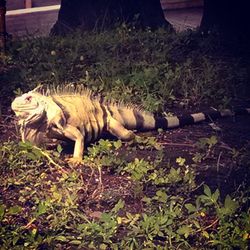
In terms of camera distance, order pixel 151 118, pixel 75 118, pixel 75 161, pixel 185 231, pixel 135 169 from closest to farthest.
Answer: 1. pixel 185 231
2. pixel 135 169
3. pixel 75 161
4. pixel 75 118
5. pixel 151 118

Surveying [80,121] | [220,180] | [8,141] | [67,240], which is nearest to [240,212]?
[220,180]

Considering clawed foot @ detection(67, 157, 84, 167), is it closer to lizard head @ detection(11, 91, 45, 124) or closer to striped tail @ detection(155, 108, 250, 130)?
lizard head @ detection(11, 91, 45, 124)

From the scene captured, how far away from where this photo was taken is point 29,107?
390 centimetres

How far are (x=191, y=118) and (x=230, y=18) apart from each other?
352 cm

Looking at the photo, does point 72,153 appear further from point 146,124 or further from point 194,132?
point 194,132

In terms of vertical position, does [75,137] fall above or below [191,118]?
above

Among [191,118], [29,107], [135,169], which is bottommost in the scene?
[191,118]

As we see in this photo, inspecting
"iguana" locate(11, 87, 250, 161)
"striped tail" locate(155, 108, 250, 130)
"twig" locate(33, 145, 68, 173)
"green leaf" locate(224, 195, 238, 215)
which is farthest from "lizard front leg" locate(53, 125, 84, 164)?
"green leaf" locate(224, 195, 238, 215)

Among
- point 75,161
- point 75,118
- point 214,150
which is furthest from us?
point 214,150

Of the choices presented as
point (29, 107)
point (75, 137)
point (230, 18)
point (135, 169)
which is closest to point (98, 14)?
point (230, 18)

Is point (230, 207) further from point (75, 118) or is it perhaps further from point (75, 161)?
point (75, 118)

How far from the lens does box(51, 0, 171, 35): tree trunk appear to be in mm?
8359

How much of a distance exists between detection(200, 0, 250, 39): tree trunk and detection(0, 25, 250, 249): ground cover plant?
120 cm

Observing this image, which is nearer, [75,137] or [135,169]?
[135,169]
